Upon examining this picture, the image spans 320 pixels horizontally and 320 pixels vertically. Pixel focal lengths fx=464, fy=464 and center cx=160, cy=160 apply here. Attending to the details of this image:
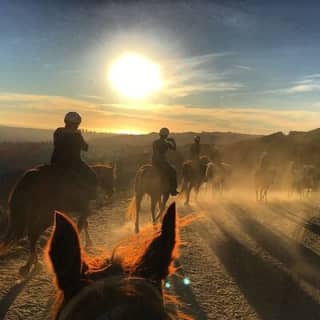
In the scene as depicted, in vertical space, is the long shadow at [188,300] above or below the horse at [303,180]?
below

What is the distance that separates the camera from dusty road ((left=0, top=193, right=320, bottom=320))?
7879 mm

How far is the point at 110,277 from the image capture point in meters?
1.56

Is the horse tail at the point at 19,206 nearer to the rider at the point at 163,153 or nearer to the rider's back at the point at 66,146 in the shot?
the rider's back at the point at 66,146

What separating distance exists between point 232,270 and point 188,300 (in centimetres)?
236

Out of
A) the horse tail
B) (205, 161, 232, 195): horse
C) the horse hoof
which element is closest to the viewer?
the horse hoof

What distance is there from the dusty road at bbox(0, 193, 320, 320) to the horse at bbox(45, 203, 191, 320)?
275 cm

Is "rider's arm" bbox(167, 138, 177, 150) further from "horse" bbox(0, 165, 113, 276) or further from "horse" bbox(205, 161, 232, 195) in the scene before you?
"horse" bbox(205, 161, 232, 195)

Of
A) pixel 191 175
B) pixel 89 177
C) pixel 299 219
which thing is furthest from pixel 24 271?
pixel 191 175

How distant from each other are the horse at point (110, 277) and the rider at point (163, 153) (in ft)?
37.4

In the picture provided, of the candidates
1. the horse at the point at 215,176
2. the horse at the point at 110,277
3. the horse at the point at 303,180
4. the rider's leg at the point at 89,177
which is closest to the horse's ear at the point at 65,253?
the horse at the point at 110,277

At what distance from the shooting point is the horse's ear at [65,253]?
1520 millimetres

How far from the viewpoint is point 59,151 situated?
9328 mm

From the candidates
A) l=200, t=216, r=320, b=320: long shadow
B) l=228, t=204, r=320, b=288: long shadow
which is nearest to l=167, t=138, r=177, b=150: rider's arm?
l=200, t=216, r=320, b=320: long shadow

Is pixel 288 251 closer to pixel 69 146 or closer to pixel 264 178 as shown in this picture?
pixel 69 146
